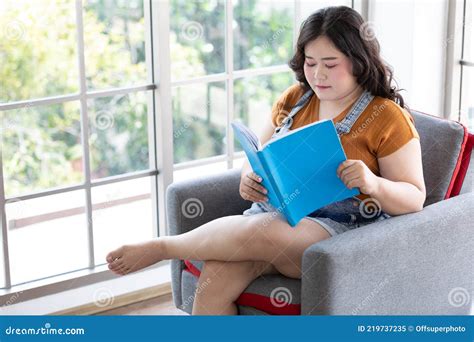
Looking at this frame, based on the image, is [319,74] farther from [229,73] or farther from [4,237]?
[4,237]

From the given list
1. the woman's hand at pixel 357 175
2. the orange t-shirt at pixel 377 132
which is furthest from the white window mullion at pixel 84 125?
the woman's hand at pixel 357 175

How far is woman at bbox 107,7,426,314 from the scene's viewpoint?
8.93 ft

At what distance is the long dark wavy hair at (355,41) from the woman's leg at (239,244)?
46 cm

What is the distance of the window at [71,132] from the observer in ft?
10.6

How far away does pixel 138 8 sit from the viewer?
3439mm

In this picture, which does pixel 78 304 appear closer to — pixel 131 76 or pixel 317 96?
pixel 131 76

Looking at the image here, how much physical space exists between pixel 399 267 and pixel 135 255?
78 centimetres

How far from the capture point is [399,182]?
2748mm

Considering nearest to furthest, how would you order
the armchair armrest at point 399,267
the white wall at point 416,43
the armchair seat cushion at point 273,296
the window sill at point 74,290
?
the armchair armrest at point 399,267
the armchair seat cushion at point 273,296
the window sill at point 74,290
the white wall at point 416,43

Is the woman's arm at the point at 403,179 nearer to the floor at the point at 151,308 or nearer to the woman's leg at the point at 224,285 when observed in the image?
the woman's leg at the point at 224,285

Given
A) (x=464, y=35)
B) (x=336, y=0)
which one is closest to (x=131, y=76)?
(x=336, y=0)

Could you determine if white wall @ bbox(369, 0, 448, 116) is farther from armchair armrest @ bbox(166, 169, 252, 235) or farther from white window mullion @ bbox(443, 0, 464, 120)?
armchair armrest @ bbox(166, 169, 252, 235)

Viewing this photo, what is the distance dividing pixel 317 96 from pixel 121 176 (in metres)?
0.94
